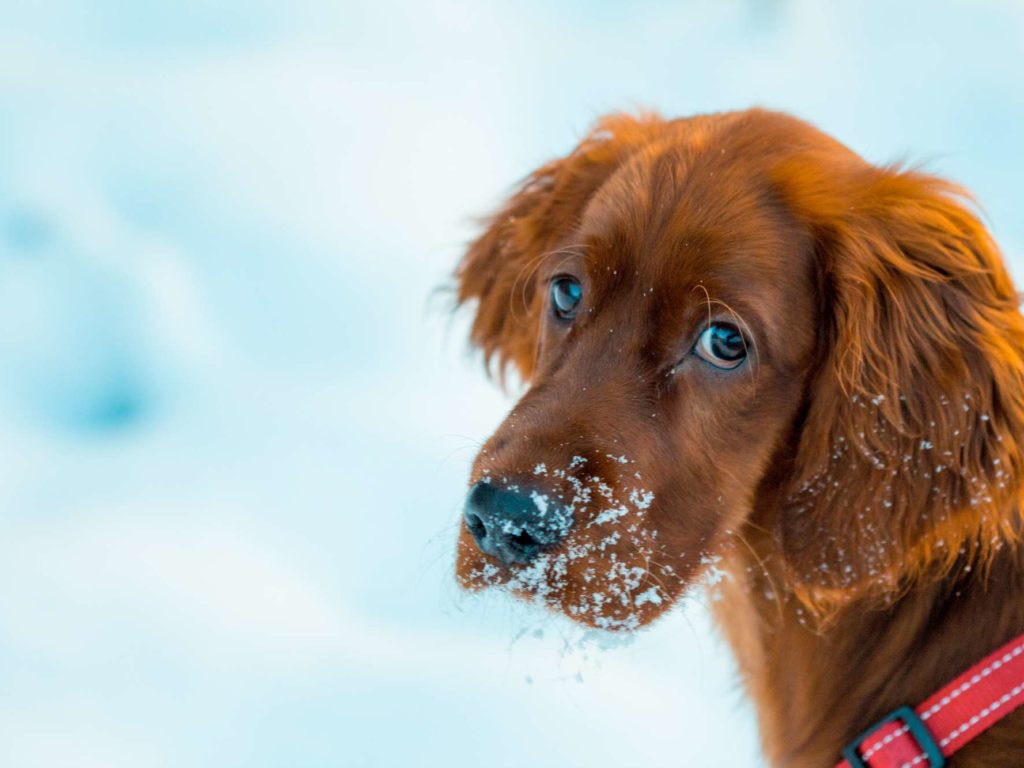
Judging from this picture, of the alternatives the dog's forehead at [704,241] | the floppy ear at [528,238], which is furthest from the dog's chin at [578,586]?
the floppy ear at [528,238]

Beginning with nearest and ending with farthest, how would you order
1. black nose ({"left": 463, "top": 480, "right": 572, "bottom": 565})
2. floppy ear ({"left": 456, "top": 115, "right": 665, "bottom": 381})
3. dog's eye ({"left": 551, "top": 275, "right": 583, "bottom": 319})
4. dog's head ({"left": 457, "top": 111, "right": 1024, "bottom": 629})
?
black nose ({"left": 463, "top": 480, "right": 572, "bottom": 565})
dog's head ({"left": 457, "top": 111, "right": 1024, "bottom": 629})
dog's eye ({"left": 551, "top": 275, "right": 583, "bottom": 319})
floppy ear ({"left": 456, "top": 115, "right": 665, "bottom": 381})

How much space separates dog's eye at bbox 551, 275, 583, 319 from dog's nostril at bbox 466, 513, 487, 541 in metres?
0.69

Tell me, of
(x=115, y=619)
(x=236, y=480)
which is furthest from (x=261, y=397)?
(x=115, y=619)

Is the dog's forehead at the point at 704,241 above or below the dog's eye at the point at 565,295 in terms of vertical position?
above

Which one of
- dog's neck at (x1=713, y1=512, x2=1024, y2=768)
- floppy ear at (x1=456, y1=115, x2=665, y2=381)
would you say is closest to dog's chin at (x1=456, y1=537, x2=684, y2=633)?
dog's neck at (x1=713, y1=512, x2=1024, y2=768)

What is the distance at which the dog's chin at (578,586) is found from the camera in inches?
97.3

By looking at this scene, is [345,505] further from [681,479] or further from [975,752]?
[975,752]

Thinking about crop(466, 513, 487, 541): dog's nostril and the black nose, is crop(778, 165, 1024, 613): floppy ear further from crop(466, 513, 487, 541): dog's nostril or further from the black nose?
crop(466, 513, 487, 541): dog's nostril

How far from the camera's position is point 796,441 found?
8.91 feet

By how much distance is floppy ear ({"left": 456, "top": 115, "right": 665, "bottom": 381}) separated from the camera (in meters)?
3.25

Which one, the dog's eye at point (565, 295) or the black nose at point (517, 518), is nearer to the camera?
the black nose at point (517, 518)

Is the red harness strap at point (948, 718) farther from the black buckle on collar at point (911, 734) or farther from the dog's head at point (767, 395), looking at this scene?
the dog's head at point (767, 395)

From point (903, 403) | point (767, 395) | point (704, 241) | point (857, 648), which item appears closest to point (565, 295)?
point (704, 241)

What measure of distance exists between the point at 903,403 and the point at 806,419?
0.23 m
